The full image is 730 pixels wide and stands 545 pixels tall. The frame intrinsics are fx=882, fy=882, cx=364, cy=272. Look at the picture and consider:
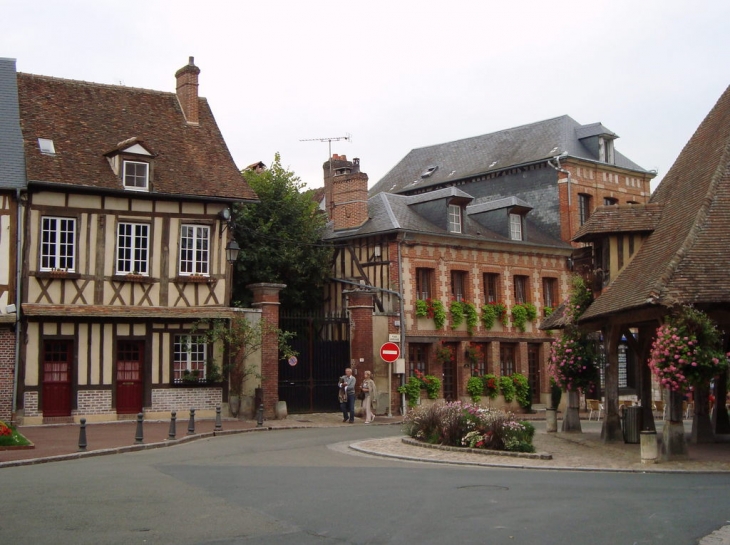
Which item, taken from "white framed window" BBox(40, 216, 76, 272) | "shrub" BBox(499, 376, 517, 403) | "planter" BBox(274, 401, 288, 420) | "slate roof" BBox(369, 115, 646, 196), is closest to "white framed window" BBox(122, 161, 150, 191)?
Result: "white framed window" BBox(40, 216, 76, 272)

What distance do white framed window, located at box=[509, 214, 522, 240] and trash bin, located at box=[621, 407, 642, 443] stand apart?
45.8 feet

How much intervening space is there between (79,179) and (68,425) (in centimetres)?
606

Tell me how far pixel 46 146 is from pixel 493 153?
19.3 m

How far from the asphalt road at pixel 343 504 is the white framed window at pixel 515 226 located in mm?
17997

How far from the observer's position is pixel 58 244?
21.8 metres

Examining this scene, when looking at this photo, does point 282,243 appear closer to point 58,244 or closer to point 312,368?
point 312,368

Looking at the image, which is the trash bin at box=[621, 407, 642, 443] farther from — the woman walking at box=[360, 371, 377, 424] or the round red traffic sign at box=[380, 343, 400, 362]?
the round red traffic sign at box=[380, 343, 400, 362]

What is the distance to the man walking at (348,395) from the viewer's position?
23.3 metres

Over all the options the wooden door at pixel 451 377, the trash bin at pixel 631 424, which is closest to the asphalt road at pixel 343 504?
the trash bin at pixel 631 424

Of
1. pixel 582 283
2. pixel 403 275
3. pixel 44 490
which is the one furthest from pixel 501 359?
pixel 44 490

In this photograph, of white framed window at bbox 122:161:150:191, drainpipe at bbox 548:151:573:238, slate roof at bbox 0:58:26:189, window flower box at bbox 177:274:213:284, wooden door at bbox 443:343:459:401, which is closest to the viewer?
slate roof at bbox 0:58:26:189

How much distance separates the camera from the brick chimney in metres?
26.1

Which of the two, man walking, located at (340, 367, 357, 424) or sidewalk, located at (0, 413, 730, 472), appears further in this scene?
man walking, located at (340, 367, 357, 424)

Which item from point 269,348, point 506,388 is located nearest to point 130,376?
point 269,348
